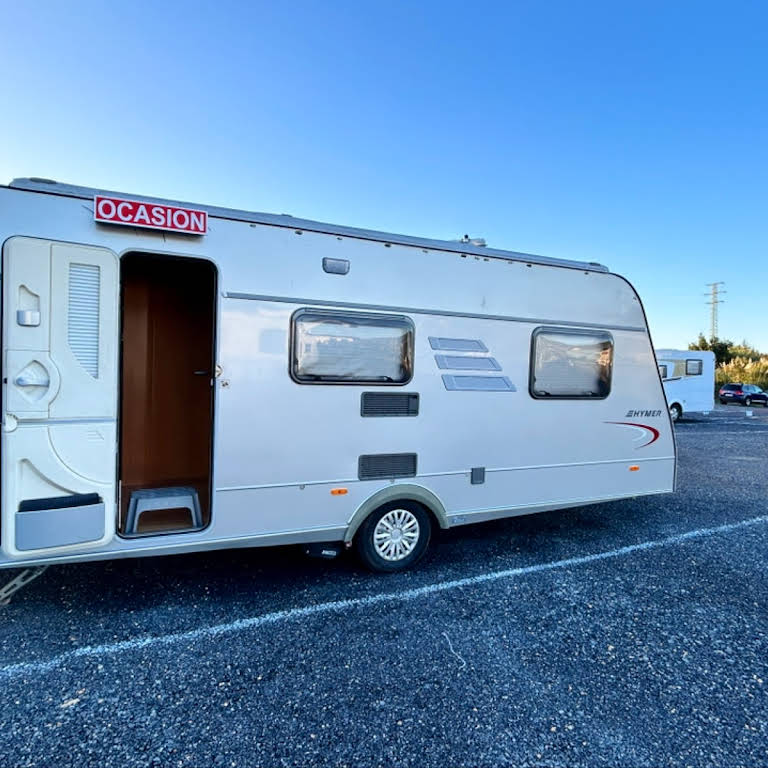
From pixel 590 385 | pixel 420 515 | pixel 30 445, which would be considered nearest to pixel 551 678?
pixel 420 515

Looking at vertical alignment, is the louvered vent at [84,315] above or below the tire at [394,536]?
above

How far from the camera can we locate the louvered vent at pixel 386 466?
3.82 metres

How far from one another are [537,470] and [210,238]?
3.29 metres

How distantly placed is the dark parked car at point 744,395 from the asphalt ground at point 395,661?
1018 inches

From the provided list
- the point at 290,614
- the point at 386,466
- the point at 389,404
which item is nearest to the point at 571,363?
the point at 389,404

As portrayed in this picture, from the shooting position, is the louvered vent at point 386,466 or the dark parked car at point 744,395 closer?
the louvered vent at point 386,466

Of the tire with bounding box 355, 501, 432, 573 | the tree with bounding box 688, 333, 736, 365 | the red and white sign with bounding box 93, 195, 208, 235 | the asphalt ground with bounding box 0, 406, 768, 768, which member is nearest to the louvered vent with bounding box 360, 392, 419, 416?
the tire with bounding box 355, 501, 432, 573

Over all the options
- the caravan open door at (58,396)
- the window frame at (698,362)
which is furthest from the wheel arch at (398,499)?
the window frame at (698,362)

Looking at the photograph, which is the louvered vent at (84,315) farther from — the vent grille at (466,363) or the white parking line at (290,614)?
the vent grille at (466,363)

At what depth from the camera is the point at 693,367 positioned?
53.2ft

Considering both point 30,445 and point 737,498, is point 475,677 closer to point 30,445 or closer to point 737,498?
point 30,445

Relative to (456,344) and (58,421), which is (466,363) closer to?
(456,344)

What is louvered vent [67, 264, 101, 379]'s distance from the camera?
9.96 feet

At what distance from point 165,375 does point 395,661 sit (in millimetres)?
3517
